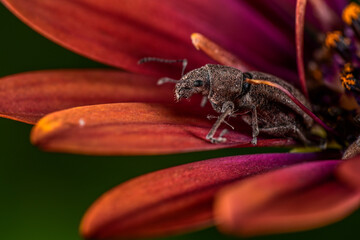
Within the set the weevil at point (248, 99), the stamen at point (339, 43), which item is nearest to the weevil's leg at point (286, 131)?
the weevil at point (248, 99)

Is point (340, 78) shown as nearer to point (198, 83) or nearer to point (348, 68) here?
point (348, 68)

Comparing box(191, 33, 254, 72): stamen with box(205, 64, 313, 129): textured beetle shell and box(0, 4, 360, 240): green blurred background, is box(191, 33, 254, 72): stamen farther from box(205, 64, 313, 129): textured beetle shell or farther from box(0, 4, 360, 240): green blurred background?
box(0, 4, 360, 240): green blurred background

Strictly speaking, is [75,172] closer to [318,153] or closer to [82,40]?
[82,40]

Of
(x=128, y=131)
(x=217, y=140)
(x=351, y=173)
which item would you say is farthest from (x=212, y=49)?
(x=351, y=173)

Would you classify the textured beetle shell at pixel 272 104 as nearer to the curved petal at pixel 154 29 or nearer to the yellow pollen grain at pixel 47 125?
the curved petal at pixel 154 29

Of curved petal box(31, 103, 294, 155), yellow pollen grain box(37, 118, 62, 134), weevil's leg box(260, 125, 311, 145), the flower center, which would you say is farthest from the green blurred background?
yellow pollen grain box(37, 118, 62, 134)
